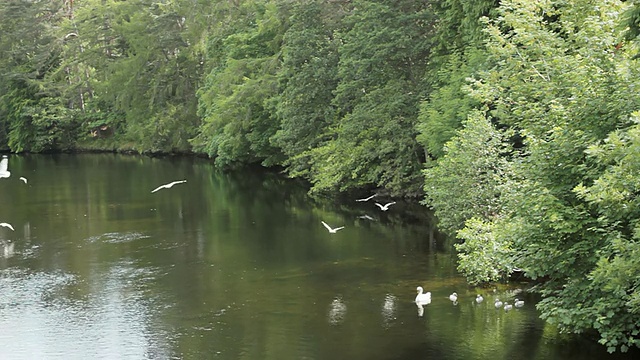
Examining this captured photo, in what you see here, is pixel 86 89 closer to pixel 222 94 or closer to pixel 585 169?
pixel 222 94

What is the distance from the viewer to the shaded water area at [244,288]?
1669 cm

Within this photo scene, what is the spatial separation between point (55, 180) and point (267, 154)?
40.4 feet

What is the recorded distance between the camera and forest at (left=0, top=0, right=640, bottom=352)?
13633 millimetres

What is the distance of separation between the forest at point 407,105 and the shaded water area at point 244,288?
1.49 m

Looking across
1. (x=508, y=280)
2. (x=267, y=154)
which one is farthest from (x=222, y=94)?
(x=508, y=280)

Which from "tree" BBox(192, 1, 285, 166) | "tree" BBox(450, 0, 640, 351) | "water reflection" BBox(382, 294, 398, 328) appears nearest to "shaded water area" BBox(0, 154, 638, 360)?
"water reflection" BBox(382, 294, 398, 328)

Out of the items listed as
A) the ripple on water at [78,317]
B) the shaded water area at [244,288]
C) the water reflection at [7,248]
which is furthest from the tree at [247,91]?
the ripple on water at [78,317]

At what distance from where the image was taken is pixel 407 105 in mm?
33125

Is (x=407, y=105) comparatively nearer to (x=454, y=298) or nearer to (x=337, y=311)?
(x=454, y=298)

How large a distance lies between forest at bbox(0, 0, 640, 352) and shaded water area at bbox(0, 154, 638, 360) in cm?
149

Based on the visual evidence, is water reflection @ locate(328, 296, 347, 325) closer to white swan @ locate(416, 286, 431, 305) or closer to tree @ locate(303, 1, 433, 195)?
white swan @ locate(416, 286, 431, 305)

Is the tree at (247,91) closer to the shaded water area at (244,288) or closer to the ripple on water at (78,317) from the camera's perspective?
the shaded water area at (244,288)

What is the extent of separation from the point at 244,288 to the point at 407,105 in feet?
46.8

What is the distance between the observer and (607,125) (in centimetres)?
1366
